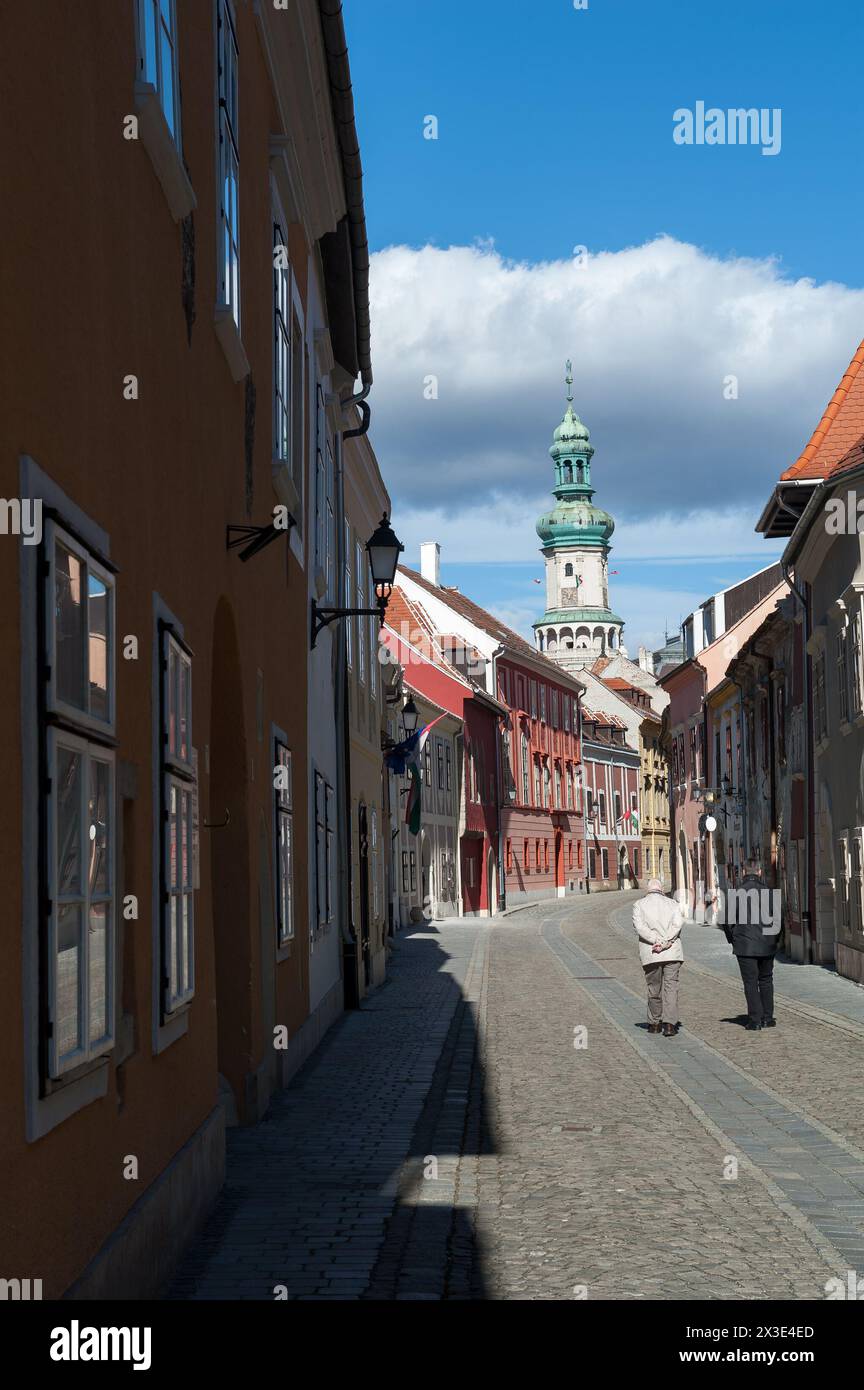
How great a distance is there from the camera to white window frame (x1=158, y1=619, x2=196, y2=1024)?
22.7ft

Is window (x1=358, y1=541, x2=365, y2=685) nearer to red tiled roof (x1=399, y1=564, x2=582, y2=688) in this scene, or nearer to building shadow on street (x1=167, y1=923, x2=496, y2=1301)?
building shadow on street (x1=167, y1=923, x2=496, y2=1301)

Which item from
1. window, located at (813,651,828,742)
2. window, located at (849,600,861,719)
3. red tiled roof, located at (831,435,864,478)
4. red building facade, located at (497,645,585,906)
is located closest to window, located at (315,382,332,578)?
red tiled roof, located at (831,435,864,478)

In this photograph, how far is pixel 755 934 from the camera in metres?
16.8

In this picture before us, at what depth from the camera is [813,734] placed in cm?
2864

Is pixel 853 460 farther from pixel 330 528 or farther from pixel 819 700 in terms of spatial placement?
pixel 330 528

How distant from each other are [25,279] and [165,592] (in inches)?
113

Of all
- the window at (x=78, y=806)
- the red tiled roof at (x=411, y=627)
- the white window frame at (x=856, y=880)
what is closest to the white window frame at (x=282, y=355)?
the window at (x=78, y=806)

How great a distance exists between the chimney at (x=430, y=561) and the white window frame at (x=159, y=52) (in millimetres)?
62003

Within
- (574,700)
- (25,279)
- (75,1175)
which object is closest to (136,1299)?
(75,1175)

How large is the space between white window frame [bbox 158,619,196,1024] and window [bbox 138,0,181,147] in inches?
85.0

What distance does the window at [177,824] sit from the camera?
7.02m

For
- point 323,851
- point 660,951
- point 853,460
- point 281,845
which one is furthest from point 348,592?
point 281,845
